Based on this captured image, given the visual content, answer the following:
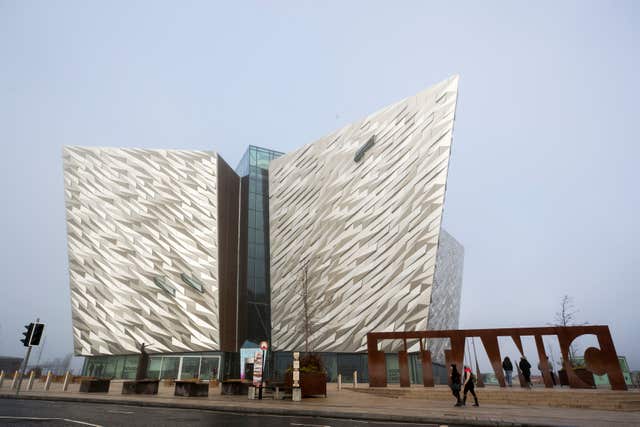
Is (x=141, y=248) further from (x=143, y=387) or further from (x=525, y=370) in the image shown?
(x=525, y=370)

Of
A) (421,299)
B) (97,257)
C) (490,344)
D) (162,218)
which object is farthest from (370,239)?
(97,257)

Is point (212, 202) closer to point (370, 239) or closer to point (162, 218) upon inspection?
point (162, 218)

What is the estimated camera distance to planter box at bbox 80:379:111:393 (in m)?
20.9

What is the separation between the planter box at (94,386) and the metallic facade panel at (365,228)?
17.6 metres

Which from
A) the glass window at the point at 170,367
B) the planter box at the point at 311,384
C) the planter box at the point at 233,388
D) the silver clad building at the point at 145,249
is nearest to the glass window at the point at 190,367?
the glass window at the point at 170,367

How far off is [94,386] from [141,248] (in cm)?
1962

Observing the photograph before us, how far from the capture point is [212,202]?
4056cm

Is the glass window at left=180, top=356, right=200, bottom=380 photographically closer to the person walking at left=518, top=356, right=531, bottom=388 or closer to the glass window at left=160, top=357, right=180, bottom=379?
the glass window at left=160, top=357, right=180, bottom=379

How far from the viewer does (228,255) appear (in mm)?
41594

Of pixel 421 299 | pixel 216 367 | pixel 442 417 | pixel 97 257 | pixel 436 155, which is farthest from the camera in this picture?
pixel 97 257

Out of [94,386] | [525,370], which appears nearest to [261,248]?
[94,386]

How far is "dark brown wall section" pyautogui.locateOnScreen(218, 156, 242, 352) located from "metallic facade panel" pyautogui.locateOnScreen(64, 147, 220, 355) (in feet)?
3.21

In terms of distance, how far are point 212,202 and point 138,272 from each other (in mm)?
10028

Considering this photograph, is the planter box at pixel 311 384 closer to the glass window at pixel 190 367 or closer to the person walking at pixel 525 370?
the person walking at pixel 525 370
